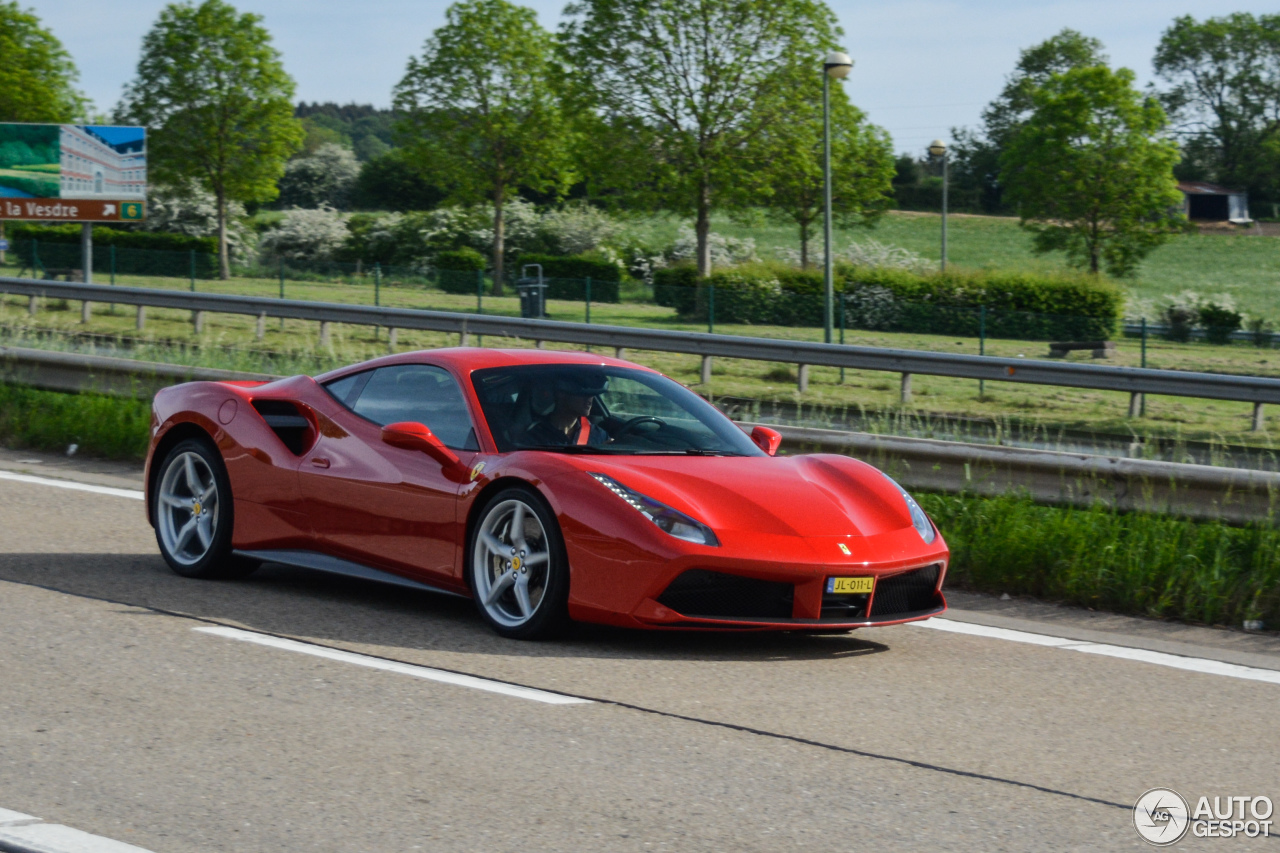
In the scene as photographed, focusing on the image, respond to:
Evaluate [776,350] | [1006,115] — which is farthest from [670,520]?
[1006,115]

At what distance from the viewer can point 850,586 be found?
598 cm

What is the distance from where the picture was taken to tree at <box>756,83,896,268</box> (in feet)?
140

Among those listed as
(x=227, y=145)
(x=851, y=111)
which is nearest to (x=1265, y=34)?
(x=851, y=111)

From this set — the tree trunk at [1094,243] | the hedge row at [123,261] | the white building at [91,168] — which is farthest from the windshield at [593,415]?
the tree trunk at [1094,243]

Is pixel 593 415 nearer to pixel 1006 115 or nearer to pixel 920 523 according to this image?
pixel 920 523

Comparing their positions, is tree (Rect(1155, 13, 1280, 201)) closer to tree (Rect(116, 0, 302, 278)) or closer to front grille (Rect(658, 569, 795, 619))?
tree (Rect(116, 0, 302, 278))

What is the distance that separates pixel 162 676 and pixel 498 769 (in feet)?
Result: 5.45

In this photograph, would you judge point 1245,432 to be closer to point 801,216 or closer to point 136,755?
point 136,755

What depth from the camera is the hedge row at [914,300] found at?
28375 millimetres

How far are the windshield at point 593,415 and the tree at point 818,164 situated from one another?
36.0 m

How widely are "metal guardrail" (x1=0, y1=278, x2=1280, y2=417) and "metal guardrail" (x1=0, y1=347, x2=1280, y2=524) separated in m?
6.28

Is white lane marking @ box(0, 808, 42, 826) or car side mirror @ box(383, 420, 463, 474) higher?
car side mirror @ box(383, 420, 463, 474)

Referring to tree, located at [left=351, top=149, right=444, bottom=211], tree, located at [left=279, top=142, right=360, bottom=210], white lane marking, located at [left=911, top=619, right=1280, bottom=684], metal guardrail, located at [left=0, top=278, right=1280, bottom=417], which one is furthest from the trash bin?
tree, located at [left=279, top=142, right=360, bottom=210]

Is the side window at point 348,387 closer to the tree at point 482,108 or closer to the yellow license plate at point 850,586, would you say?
the yellow license plate at point 850,586
